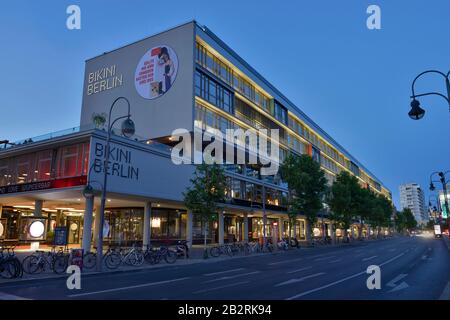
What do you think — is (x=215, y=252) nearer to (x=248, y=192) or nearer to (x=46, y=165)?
(x=46, y=165)

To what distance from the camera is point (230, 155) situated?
48906 millimetres

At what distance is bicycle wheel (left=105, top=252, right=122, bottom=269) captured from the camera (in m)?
20.2

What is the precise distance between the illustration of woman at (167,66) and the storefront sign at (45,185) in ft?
60.1

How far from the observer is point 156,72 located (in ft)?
146

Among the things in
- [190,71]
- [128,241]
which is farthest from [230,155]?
[128,241]

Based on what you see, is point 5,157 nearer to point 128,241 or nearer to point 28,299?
point 128,241

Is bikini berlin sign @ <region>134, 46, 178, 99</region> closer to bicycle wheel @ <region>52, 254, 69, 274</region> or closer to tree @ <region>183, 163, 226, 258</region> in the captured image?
tree @ <region>183, 163, 226, 258</region>

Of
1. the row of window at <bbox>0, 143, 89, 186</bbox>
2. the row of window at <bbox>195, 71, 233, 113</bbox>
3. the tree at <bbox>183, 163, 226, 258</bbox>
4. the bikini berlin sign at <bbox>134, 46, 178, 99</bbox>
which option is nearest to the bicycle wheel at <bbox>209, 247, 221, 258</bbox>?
the tree at <bbox>183, 163, 226, 258</bbox>

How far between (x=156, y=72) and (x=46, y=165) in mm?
18861

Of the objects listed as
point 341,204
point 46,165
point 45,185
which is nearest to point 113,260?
point 45,185

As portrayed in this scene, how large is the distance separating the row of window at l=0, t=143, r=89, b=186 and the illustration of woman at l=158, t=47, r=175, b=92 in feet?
53.7

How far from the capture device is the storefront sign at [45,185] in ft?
91.0

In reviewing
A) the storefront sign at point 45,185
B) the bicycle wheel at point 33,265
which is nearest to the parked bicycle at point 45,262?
the bicycle wheel at point 33,265
